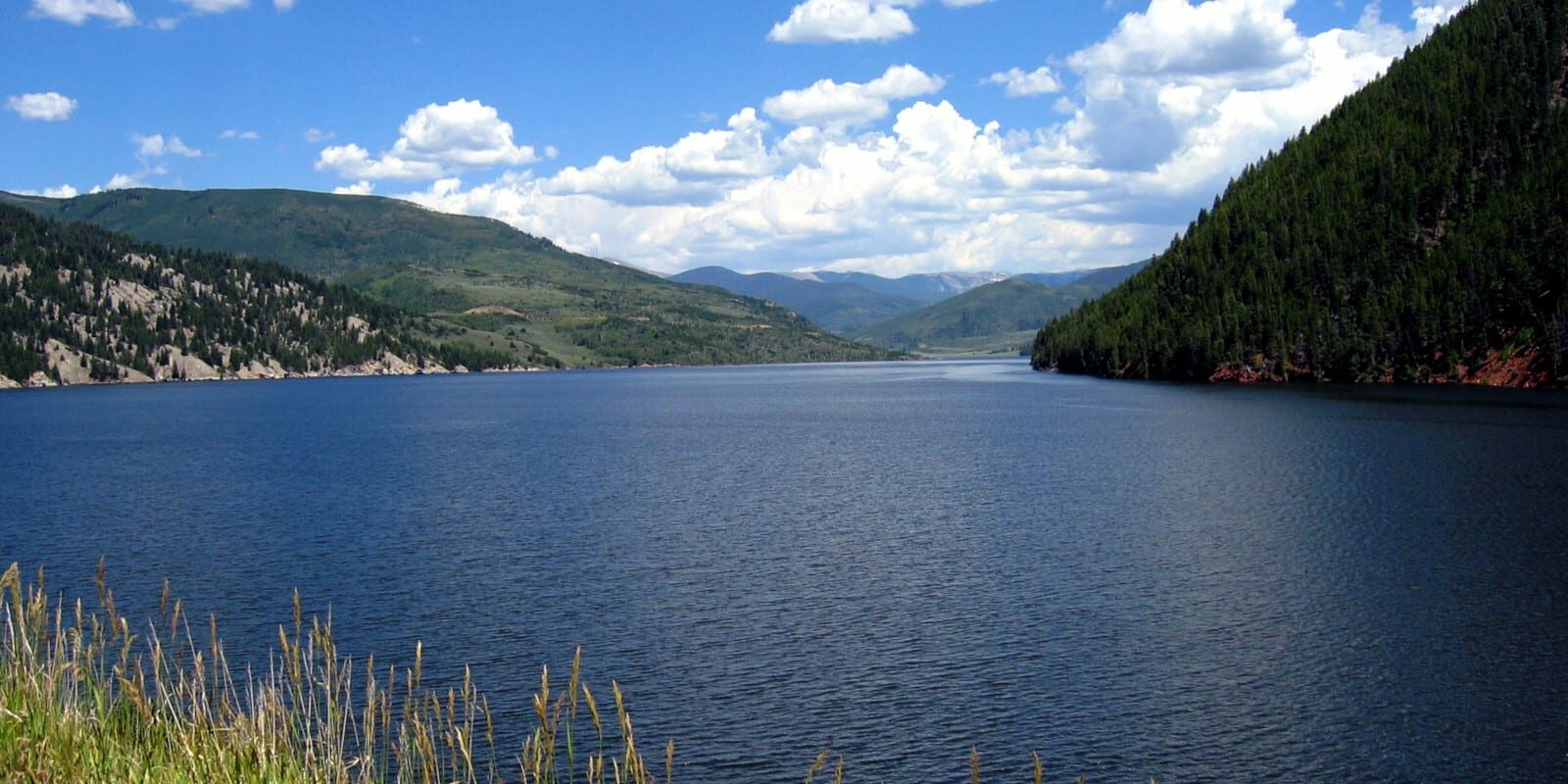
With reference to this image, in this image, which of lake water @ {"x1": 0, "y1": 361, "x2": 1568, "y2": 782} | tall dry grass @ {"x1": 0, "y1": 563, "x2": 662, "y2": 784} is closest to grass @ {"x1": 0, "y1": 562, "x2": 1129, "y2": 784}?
tall dry grass @ {"x1": 0, "y1": 563, "x2": 662, "y2": 784}

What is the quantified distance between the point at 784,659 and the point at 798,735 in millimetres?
5897

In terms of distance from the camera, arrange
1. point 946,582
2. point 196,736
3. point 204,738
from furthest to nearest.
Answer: point 946,582 → point 196,736 → point 204,738

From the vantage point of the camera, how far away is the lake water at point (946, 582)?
88.2ft

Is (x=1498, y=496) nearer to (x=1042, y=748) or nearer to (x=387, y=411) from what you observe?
(x=1042, y=748)

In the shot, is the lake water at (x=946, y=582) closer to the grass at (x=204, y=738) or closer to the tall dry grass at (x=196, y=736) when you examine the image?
A: the grass at (x=204, y=738)

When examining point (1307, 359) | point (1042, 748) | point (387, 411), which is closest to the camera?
point (1042, 748)

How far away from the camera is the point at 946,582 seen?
4228cm

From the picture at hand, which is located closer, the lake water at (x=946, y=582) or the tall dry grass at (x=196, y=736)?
the tall dry grass at (x=196, y=736)

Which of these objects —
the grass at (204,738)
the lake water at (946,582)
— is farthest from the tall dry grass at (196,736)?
the lake water at (946,582)

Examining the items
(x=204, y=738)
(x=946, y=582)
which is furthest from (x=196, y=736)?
(x=946, y=582)

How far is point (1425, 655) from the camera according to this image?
32.1m

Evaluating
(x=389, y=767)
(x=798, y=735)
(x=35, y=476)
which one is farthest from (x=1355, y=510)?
(x=35, y=476)

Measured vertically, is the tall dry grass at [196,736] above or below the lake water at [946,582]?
above

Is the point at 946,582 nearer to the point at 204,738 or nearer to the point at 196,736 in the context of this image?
the point at 196,736
